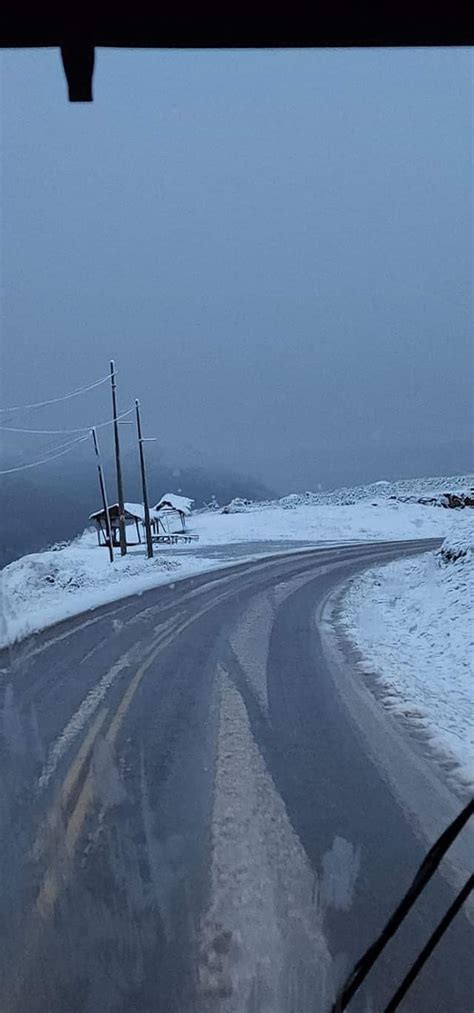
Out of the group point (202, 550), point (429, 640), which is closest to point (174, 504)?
point (202, 550)

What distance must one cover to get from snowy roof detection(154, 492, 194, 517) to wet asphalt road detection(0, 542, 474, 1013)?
5755 centimetres

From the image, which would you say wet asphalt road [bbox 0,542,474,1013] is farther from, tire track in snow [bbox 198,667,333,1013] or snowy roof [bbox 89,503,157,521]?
snowy roof [bbox 89,503,157,521]

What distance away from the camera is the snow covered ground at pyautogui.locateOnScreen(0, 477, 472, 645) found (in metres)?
19.2

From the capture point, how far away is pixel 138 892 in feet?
14.1

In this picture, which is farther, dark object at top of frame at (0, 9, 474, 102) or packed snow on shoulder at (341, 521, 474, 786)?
packed snow on shoulder at (341, 521, 474, 786)

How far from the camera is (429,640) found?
12.3 m

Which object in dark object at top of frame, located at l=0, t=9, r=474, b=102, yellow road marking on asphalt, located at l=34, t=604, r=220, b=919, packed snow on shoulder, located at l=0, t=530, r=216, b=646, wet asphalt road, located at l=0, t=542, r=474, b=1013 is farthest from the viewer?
packed snow on shoulder, located at l=0, t=530, r=216, b=646

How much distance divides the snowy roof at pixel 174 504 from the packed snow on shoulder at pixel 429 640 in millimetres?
46343

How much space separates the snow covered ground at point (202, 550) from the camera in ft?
62.8

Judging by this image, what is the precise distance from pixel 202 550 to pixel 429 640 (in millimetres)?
29164

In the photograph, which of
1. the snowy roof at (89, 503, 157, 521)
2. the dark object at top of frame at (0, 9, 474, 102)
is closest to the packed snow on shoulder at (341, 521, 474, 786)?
the dark object at top of frame at (0, 9, 474, 102)

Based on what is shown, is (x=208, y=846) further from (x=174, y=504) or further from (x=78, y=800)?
(x=174, y=504)
